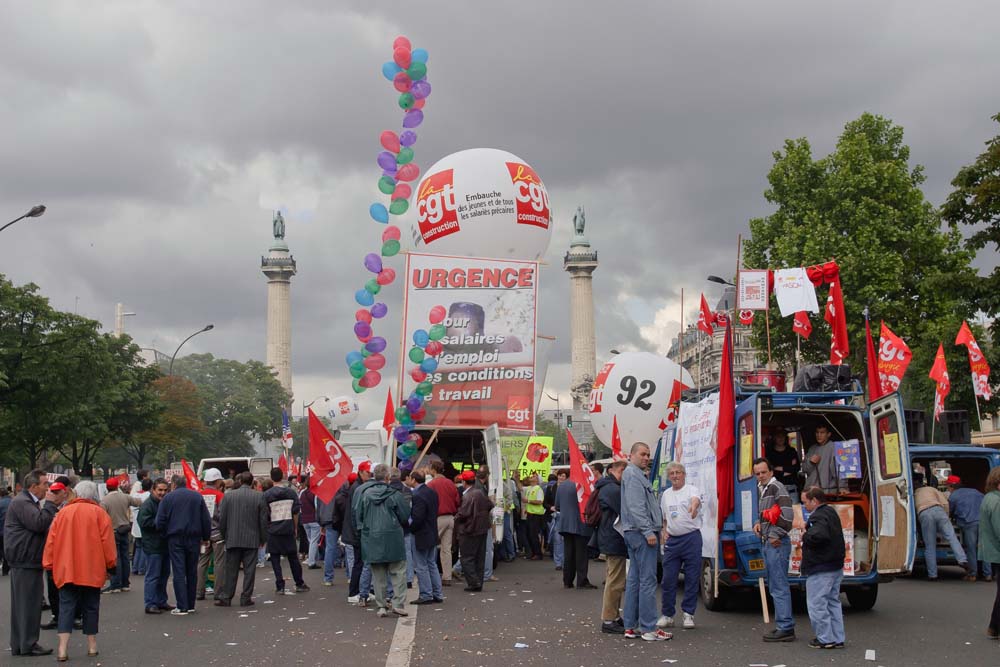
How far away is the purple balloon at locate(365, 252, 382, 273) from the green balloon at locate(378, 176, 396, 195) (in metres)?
1.16

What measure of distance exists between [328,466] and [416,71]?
7766 millimetres

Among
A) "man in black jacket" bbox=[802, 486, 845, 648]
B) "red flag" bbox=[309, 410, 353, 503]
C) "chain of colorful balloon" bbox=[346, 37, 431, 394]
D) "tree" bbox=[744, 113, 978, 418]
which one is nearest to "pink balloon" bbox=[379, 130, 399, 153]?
"chain of colorful balloon" bbox=[346, 37, 431, 394]

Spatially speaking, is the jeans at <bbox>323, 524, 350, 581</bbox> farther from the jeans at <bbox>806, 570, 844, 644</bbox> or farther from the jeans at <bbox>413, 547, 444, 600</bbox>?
the jeans at <bbox>806, 570, 844, 644</bbox>

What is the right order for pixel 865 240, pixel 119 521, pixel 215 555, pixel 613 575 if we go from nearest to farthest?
1. pixel 613 575
2. pixel 215 555
3. pixel 119 521
4. pixel 865 240

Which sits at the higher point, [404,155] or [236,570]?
[404,155]

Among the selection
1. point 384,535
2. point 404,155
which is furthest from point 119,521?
point 404,155

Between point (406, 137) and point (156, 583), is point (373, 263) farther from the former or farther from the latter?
point (156, 583)

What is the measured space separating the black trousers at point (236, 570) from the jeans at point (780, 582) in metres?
6.94

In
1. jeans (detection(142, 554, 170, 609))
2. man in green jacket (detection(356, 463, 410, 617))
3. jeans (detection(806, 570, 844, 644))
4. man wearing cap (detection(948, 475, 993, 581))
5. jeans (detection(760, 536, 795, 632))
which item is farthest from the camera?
man wearing cap (detection(948, 475, 993, 581))

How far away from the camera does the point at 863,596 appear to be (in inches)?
504

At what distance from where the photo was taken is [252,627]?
1236 centimetres

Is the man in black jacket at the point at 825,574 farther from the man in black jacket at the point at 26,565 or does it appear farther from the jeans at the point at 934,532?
the man in black jacket at the point at 26,565

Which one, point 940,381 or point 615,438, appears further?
point 615,438

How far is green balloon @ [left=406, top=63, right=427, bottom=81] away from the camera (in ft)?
64.8
